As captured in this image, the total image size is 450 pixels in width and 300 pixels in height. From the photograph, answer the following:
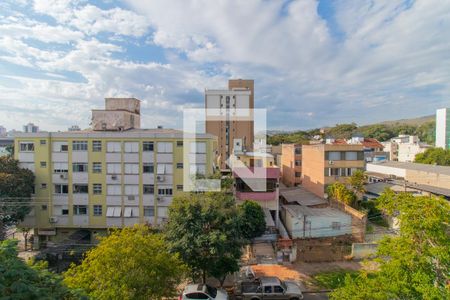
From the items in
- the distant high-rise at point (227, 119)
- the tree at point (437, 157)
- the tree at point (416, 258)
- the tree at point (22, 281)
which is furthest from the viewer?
the distant high-rise at point (227, 119)

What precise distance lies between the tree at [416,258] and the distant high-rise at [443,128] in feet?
287

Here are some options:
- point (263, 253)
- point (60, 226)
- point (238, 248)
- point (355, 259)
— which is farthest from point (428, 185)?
point (60, 226)

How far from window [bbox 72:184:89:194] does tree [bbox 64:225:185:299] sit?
1401cm

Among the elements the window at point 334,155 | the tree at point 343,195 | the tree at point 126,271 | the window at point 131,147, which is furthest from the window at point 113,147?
the window at point 334,155

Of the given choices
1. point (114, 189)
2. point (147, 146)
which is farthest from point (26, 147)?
point (147, 146)

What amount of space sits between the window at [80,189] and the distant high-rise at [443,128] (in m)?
90.5

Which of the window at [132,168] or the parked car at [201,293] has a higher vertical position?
the window at [132,168]

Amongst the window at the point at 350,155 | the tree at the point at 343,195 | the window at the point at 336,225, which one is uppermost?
the window at the point at 350,155

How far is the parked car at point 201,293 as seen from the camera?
477 inches

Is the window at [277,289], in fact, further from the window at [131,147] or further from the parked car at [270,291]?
the window at [131,147]

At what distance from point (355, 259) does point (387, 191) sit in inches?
450

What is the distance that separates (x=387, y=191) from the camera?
8.11m

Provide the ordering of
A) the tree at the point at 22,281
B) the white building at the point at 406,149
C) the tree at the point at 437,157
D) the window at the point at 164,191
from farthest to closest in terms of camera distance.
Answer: the white building at the point at 406,149 → the tree at the point at 437,157 → the window at the point at 164,191 → the tree at the point at 22,281

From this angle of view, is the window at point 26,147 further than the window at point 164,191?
No
